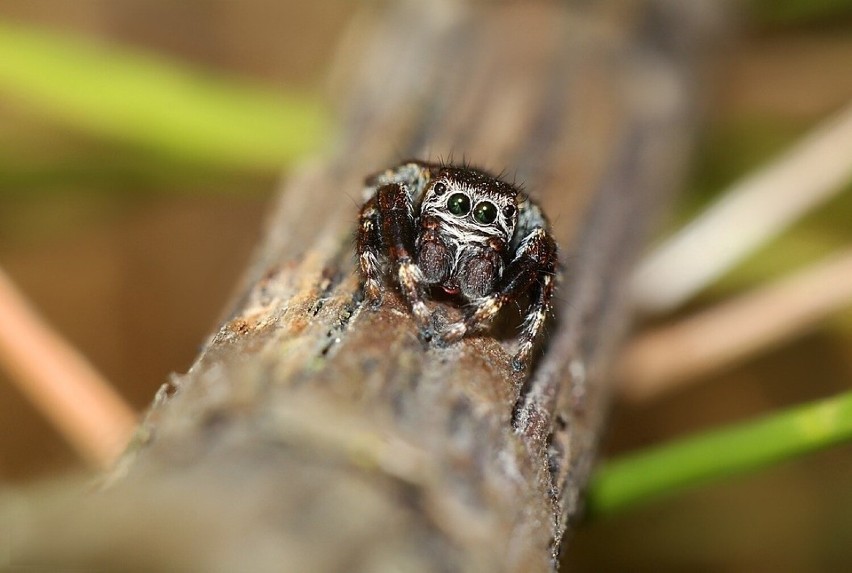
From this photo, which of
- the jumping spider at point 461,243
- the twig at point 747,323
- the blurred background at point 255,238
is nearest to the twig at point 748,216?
the twig at point 747,323

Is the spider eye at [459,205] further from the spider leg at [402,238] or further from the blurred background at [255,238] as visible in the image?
the blurred background at [255,238]

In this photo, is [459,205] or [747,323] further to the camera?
[747,323]

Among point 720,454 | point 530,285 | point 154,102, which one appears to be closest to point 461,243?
point 530,285

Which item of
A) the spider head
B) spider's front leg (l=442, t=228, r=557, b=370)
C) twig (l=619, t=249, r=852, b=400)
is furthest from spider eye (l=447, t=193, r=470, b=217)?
twig (l=619, t=249, r=852, b=400)

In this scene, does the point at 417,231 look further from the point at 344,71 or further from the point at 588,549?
the point at 588,549

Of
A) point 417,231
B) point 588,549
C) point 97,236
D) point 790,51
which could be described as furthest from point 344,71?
point 790,51

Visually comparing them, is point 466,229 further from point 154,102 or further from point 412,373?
point 154,102
